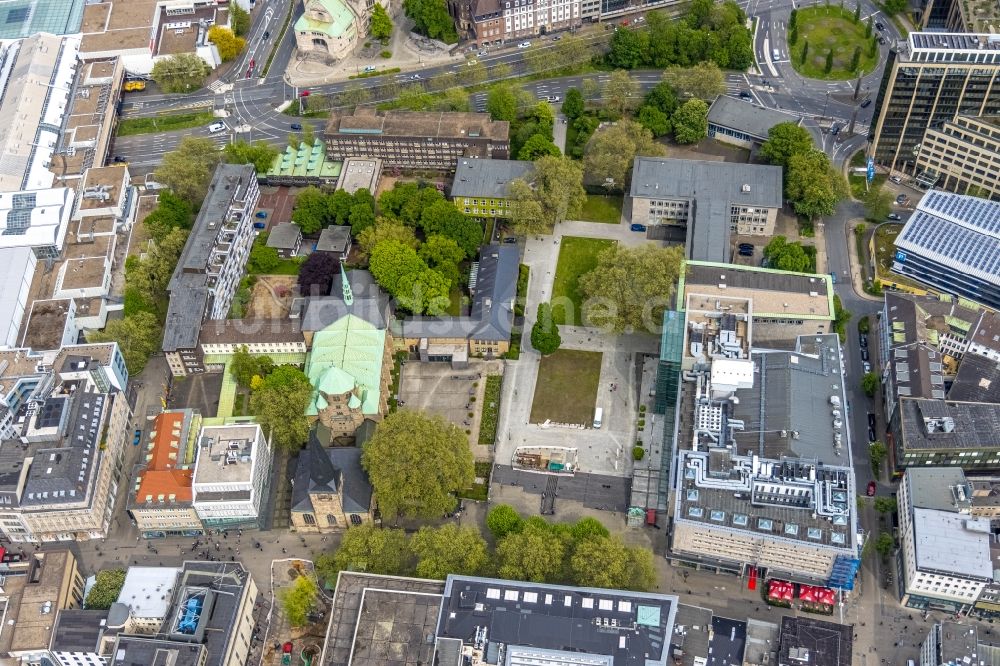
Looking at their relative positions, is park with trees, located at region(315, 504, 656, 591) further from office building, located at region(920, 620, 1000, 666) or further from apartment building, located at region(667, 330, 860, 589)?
office building, located at region(920, 620, 1000, 666)

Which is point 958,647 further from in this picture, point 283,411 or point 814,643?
point 283,411

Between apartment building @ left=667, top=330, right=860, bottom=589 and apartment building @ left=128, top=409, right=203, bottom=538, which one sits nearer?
apartment building @ left=667, top=330, right=860, bottom=589

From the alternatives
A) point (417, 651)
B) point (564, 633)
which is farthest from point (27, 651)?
point (564, 633)

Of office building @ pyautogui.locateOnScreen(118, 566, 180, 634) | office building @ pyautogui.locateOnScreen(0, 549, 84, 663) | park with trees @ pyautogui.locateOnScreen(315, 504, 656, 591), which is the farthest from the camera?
park with trees @ pyautogui.locateOnScreen(315, 504, 656, 591)

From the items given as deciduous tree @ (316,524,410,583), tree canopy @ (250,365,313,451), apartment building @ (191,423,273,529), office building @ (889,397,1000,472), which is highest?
office building @ (889,397,1000,472)

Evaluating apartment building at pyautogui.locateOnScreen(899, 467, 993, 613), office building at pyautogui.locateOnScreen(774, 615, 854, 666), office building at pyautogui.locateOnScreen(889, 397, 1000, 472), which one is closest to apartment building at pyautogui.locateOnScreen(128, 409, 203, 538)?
office building at pyautogui.locateOnScreen(774, 615, 854, 666)

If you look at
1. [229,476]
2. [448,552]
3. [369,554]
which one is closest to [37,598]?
[229,476]
